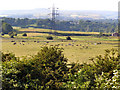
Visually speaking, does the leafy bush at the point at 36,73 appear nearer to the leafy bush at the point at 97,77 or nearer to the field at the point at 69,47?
the leafy bush at the point at 97,77

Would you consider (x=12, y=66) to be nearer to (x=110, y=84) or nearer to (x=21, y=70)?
(x=21, y=70)

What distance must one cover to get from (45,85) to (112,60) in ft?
7.42

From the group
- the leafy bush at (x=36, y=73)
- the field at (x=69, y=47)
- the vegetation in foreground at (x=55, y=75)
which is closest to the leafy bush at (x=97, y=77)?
the vegetation in foreground at (x=55, y=75)

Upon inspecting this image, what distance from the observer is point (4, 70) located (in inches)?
225

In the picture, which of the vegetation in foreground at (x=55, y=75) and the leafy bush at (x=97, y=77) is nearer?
the leafy bush at (x=97, y=77)

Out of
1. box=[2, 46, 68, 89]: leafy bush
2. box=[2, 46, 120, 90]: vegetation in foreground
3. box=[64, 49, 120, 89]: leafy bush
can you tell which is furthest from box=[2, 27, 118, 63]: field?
box=[64, 49, 120, 89]: leafy bush

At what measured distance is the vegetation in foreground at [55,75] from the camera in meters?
5.40

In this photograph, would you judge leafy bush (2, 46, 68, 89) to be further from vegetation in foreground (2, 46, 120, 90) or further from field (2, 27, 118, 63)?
field (2, 27, 118, 63)

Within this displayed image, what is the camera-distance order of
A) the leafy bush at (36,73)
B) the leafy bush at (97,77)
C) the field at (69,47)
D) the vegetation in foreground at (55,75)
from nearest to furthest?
the leafy bush at (97,77)
the vegetation in foreground at (55,75)
the leafy bush at (36,73)
the field at (69,47)

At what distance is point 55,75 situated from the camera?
20.6 ft

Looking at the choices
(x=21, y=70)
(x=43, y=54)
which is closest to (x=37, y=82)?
(x=21, y=70)

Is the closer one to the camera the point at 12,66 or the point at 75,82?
the point at 75,82

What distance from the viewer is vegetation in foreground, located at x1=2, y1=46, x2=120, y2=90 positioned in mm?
5402

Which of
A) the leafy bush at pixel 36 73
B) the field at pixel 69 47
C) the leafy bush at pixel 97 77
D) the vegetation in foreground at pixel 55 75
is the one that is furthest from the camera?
the field at pixel 69 47
